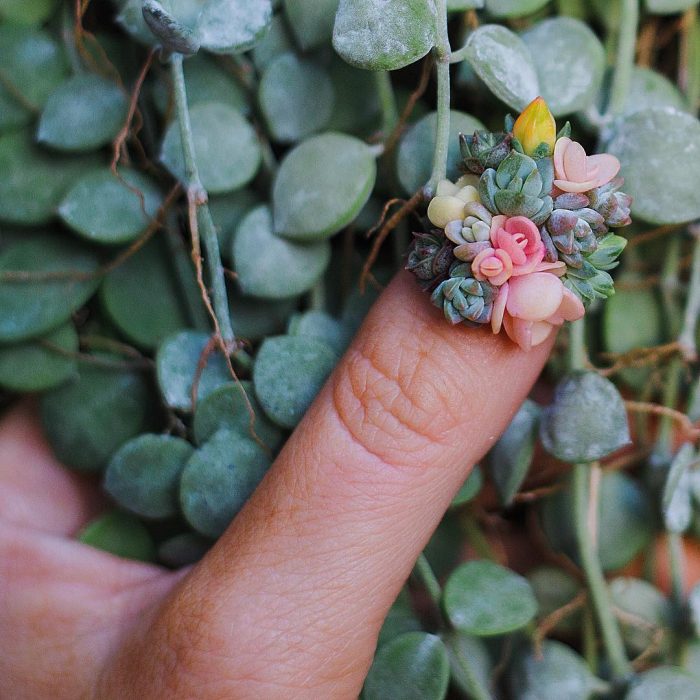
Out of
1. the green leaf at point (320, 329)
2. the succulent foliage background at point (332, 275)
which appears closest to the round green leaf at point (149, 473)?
the succulent foliage background at point (332, 275)

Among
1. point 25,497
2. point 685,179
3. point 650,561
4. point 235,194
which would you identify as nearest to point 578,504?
point 650,561

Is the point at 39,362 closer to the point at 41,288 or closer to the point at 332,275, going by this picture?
the point at 41,288

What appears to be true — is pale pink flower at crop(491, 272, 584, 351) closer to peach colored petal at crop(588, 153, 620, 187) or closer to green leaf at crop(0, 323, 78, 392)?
peach colored petal at crop(588, 153, 620, 187)

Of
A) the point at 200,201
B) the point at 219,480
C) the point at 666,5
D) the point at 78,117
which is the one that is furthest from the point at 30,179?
the point at 666,5

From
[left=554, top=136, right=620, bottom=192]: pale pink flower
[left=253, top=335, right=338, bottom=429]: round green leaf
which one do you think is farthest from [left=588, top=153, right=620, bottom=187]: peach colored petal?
[left=253, top=335, right=338, bottom=429]: round green leaf

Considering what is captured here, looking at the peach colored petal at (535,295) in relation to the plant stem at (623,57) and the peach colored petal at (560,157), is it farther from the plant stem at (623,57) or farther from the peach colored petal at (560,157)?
the plant stem at (623,57)

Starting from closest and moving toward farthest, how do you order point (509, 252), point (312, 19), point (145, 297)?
point (509, 252) → point (312, 19) → point (145, 297)

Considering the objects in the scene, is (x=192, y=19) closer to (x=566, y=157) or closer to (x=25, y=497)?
(x=566, y=157)
